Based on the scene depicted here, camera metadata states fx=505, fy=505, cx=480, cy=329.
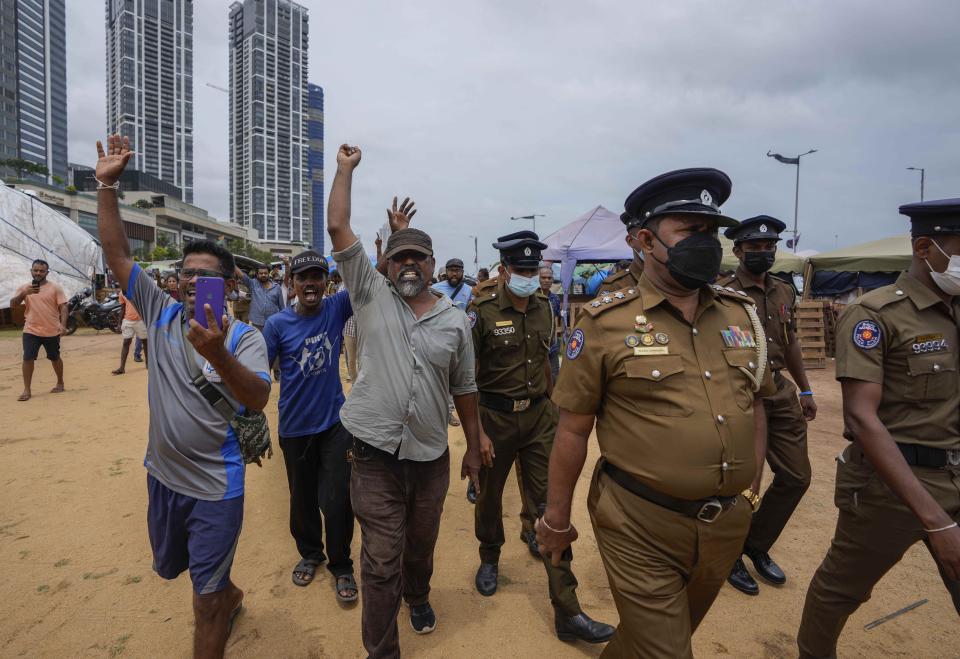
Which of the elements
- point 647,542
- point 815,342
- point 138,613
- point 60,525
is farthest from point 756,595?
point 815,342

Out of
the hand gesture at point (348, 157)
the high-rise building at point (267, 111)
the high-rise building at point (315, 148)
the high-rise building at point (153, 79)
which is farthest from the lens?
the high-rise building at point (315, 148)

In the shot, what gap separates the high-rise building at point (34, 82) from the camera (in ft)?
223

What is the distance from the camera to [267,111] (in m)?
77.1

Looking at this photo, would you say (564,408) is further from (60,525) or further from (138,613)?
(60,525)

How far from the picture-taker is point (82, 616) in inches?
110

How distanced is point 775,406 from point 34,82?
104790 millimetres

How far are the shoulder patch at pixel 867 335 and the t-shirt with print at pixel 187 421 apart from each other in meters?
2.49

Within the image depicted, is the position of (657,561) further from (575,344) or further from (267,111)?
(267,111)

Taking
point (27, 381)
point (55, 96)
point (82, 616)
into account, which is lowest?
point (82, 616)

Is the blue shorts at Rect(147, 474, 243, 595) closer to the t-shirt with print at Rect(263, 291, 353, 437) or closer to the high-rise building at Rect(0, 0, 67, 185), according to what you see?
the t-shirt with print at Rect(263, 291, 353, 437)

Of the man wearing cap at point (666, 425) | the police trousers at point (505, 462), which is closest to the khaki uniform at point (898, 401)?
the man wearing cap at point (666, 425)

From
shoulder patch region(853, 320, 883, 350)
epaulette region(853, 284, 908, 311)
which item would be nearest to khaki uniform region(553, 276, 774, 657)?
shoulder patch region(853, 320, 883, 350)

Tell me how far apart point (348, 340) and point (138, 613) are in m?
5.36

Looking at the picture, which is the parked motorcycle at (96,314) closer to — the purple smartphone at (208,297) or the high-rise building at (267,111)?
the purple smartphone at (208,297)
